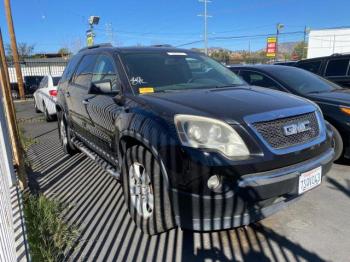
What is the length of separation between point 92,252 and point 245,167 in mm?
1604

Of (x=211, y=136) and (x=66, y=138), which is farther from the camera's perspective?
(x=66, y=138)

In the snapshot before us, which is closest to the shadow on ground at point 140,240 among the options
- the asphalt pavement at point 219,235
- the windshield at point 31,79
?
the asphalt pavement at point 219,235

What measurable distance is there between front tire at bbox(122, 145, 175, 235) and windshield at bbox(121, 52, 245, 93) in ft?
2.76

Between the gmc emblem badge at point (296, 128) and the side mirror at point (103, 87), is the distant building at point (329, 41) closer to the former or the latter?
the gmc emblem badge at point (296, 128)

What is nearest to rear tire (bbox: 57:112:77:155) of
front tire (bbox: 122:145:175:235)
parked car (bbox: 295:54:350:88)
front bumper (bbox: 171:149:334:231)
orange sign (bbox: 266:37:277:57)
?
front tire (bbox: 122:145:175:235)

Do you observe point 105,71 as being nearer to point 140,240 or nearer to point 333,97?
point 140,240

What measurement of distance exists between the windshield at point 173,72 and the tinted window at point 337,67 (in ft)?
14.0

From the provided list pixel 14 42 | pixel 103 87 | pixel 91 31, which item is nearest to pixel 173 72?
pixel 103 87

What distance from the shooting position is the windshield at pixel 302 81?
5.48 meters

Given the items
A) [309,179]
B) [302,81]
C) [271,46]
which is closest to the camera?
[309,179]

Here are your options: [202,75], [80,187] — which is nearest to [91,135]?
[80,187]

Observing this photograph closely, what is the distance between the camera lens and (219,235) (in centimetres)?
320

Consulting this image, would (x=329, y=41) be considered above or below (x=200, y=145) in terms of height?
above

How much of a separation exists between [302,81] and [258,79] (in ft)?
2.56
